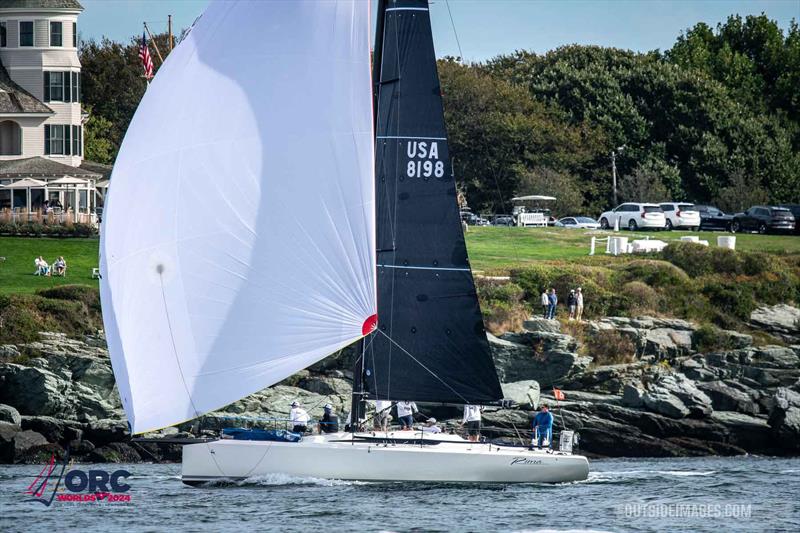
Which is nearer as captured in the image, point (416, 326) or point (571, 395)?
point (416, 326)

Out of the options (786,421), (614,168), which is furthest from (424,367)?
(614,168)

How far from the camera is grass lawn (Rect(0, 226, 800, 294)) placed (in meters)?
50.8

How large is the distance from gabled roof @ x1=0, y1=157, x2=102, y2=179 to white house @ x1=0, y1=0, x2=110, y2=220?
46mm

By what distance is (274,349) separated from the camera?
26.5 metres

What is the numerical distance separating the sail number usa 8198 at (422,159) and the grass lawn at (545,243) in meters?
25.6

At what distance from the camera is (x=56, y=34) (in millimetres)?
66188

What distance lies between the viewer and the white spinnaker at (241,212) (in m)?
25.8

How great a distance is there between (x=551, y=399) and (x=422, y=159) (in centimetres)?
1480

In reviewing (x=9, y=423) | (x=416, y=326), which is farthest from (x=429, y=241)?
(x=9, y=423)

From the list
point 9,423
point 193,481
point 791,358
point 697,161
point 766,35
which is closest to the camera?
point 193,481

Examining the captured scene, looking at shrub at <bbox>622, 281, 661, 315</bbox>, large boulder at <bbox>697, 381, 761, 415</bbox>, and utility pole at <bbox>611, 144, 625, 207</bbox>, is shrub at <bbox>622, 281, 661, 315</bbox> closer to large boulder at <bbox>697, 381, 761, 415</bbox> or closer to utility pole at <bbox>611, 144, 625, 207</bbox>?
large boulder at <bbox>697, 381, 761, 415</bbox>

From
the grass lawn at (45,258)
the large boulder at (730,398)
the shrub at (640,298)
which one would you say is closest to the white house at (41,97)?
the grass lawn at (45,258)

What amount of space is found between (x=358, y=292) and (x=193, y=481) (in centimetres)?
508

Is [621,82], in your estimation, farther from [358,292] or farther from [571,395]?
[358,292]
